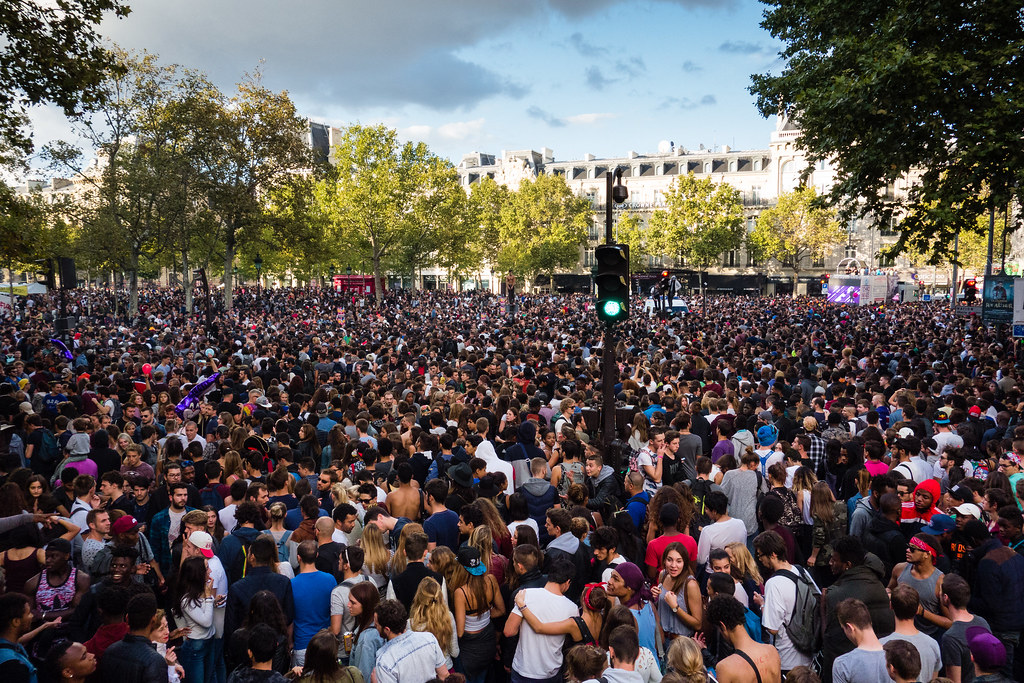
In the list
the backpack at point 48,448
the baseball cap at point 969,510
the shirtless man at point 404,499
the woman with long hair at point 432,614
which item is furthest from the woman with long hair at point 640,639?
the backpack at point 48,448

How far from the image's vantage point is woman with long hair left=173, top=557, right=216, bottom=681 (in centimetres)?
502

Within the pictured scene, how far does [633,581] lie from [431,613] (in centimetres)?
140

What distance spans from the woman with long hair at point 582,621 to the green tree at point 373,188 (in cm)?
4479

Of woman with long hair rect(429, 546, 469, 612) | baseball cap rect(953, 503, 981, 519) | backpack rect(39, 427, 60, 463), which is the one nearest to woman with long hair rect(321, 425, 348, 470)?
backpack rect(39, 427, 60, 463)

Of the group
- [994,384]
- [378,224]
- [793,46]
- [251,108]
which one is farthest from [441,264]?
[994,384]

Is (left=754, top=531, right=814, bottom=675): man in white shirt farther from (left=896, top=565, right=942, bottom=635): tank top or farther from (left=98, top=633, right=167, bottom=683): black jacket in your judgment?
(left=98, top=633, right=167, bottom=683): black jacket

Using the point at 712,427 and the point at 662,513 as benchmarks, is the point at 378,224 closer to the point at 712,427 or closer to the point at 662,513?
the point at 712,427

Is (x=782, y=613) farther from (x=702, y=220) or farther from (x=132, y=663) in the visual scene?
(x=702, y=220)

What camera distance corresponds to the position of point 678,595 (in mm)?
5234

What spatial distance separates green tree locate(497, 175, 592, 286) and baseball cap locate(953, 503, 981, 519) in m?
68.3

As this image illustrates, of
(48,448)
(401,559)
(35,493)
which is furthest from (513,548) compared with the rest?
(48,448)

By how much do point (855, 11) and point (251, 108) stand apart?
105 feet

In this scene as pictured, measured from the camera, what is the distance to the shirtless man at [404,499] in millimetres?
6898

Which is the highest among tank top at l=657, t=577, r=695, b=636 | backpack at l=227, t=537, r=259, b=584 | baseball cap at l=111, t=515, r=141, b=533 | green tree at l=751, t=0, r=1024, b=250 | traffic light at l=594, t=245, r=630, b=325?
green tree at l=751, t=0, r=1024, b=250
